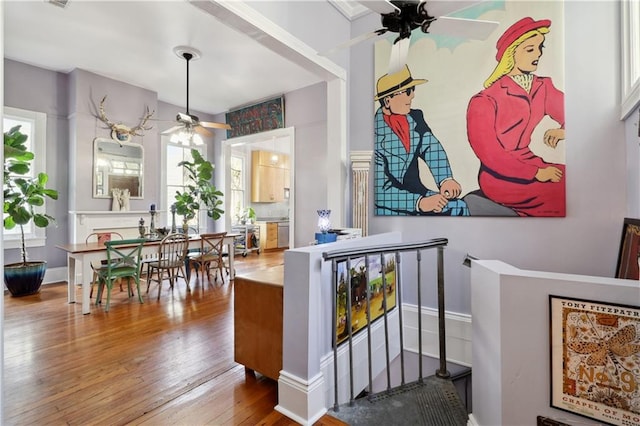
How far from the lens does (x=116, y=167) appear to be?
16.5 ft

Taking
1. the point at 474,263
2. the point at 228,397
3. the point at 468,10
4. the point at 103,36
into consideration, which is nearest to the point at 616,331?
the point at 474,263

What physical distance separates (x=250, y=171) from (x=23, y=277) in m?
4.95

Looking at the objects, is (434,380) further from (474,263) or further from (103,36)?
(103,36)

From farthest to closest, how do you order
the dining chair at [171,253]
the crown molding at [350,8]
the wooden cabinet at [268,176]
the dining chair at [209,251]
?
the wooden cabinet at [268,176], the dining chair at [209,251], the dining chair at [171,253], the crown molding at [350,8]

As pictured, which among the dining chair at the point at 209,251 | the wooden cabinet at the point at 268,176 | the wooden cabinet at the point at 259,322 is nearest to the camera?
the wooden cabinet at the point at 259,322

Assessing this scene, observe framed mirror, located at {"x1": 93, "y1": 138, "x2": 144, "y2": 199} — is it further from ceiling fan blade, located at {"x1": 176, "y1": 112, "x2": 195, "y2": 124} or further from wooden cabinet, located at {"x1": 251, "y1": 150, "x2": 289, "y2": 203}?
wooden cabinet, located at {"x1": 251, "y1": 150, "x2": 289, "y2": 203}

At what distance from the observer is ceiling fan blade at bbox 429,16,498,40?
169 cm

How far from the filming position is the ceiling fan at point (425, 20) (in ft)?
Result: 5.38

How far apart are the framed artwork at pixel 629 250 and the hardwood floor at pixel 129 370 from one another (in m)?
2.00

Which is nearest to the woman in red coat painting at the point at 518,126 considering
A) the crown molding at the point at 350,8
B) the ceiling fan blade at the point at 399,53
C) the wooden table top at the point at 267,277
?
the ceiling fan blade at the point at 399,53

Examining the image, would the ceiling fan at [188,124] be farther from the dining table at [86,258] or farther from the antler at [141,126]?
the dining table at [86,258]

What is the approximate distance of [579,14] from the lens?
2248 millimetres

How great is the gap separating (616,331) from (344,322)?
141 cm

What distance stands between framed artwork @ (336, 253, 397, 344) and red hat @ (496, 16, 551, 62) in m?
1.93
